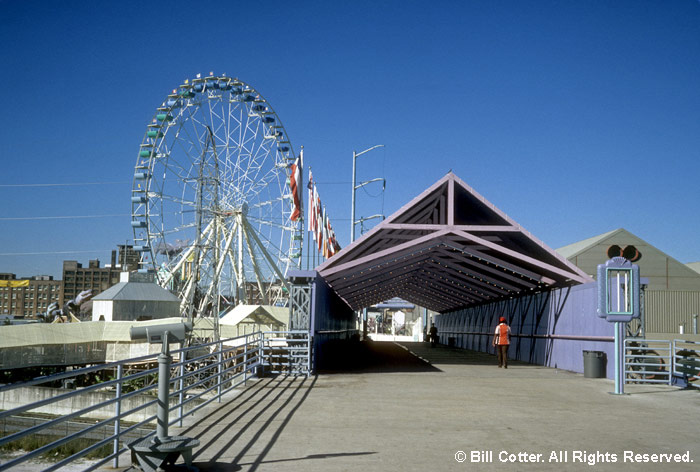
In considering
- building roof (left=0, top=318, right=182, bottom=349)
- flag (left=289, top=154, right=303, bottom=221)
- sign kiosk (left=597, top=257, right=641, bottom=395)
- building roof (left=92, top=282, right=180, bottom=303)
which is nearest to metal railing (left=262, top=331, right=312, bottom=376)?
sign kiosk (left=597, top=257, right=641, bottom=395)

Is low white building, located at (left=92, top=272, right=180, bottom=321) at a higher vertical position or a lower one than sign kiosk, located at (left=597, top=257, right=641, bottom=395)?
lower

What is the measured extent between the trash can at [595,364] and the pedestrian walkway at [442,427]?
1925 mm

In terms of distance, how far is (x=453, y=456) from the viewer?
26.1ft

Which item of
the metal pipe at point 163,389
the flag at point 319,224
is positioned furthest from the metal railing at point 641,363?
the flag at point 319,224

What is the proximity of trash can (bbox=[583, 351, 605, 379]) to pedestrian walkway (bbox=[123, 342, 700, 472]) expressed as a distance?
1925 mm

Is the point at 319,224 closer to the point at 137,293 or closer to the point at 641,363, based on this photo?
the point at 641,363

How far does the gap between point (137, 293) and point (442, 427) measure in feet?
184

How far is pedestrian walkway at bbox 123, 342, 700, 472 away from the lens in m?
7.66

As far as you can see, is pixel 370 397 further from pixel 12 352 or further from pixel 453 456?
pixel 12 352

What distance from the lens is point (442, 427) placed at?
10008 mm

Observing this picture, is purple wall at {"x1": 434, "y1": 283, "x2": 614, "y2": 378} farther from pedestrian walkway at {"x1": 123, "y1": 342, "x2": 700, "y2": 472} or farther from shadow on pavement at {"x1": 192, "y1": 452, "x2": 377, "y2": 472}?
shadow on pavement at {"x1": 192, "y1": 452, "x2": 377, "y2": 472}

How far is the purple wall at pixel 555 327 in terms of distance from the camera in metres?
19.1

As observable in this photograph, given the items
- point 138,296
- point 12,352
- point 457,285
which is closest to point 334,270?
point 457,285

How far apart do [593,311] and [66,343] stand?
93.0 ft
